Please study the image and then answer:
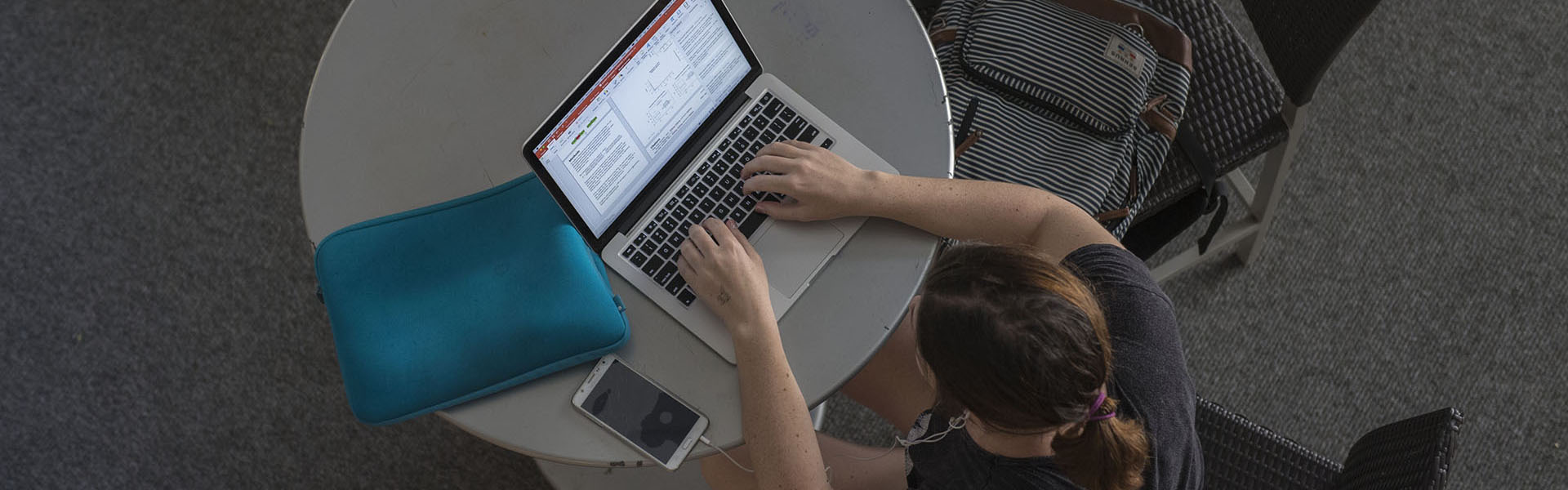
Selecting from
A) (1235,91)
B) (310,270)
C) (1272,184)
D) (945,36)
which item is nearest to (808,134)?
(945,36)

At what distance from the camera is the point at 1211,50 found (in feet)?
4.75

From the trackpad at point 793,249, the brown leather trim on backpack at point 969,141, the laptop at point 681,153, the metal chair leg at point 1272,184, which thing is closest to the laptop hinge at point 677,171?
the laptop at point 681,153

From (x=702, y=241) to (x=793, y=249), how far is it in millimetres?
100

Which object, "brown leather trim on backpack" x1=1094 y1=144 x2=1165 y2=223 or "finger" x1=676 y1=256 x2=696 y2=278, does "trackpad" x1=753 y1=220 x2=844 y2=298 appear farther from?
"brown leather trim on backpack" x1=1094 y1=144 x2=1165 y2=223

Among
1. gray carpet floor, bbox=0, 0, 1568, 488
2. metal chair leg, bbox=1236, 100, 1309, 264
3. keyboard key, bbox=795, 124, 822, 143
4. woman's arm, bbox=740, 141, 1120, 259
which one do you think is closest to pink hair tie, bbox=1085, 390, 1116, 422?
woman's arm, bbox=740, 141, 1120, 259

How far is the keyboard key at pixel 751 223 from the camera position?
1125 mm

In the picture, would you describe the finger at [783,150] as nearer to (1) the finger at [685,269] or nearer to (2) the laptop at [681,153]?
(2) the laptop at [681,153]

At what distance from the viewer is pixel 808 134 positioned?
1.16 m

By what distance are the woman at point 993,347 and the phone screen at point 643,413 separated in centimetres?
7

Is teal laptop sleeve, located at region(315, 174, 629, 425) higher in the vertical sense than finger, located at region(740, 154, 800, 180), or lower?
lower

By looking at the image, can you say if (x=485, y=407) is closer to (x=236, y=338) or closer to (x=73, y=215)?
(x=236, y=338)

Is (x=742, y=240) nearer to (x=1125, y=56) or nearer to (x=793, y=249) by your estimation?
(x=793, y=249)

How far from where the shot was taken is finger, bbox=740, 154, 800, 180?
1.11 m

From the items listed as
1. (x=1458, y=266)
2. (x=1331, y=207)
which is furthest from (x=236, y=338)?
(x=1458, y=266)
